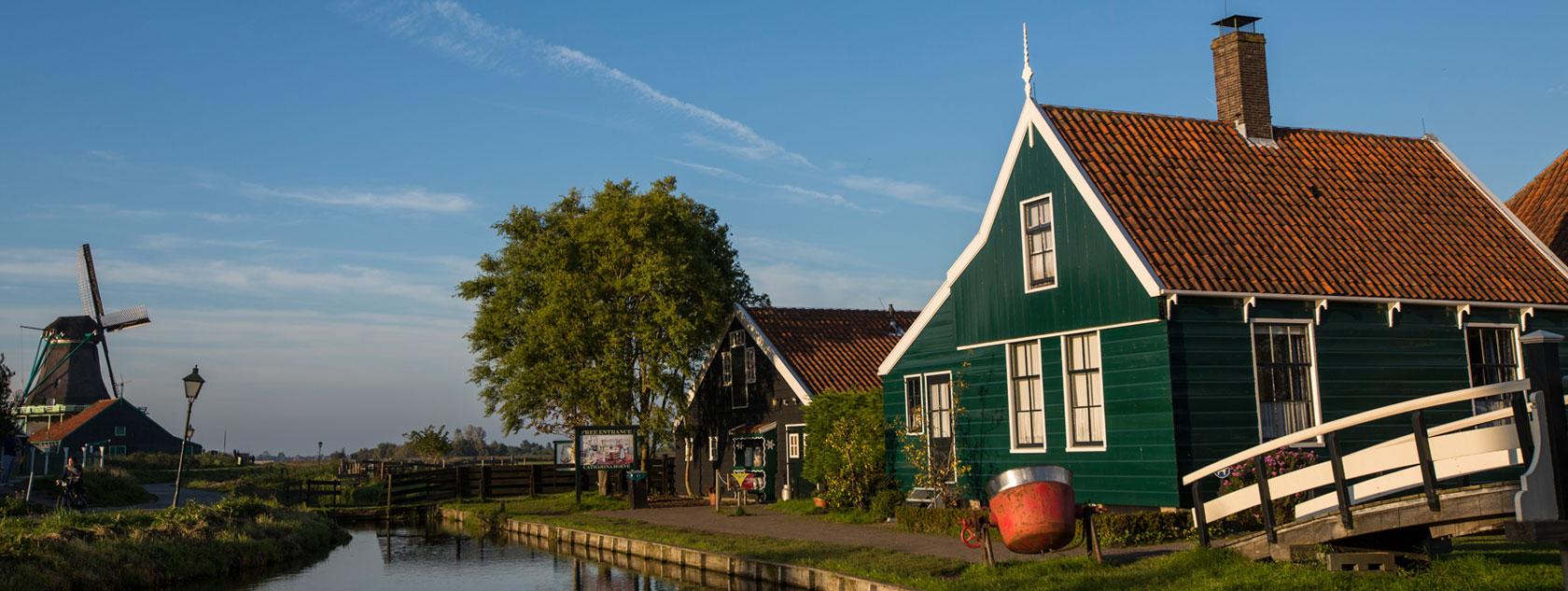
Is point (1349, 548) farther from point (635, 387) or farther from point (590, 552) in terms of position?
point (635, 387)

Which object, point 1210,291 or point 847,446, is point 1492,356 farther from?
point 847,446

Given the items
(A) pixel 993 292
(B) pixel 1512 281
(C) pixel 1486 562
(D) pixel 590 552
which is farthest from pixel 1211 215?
(D) pixel 590 552

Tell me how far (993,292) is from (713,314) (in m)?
16.4

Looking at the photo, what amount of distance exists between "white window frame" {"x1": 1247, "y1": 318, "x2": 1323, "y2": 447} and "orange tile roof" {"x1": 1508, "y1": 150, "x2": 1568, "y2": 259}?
9158 mm

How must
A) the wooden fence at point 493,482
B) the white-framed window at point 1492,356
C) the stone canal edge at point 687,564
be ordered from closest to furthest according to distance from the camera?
the stone canal edge at point 687,564 < the white-framed window at point 1492,356 < the wooden fence at point 493,482

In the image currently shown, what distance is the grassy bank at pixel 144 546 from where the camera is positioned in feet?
55.5

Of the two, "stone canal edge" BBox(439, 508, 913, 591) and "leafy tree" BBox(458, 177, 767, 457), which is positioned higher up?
"leafy tree" BBox(458, 177, 767, 457)

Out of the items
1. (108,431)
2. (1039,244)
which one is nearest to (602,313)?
(1039,244)

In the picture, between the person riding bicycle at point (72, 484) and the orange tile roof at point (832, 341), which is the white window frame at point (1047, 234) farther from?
the person riding bicycle at point (72, 484)

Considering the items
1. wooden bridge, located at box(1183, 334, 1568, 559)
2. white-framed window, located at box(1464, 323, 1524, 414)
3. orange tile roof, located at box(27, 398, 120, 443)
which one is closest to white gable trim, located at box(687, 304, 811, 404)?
white-framed window, located at box(1464, 323, 1524, 414)

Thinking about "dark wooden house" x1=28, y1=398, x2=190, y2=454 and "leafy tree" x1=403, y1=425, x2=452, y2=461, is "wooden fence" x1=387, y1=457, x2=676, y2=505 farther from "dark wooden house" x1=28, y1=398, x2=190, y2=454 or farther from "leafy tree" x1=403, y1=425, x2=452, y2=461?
"dark wooden house" x1=28, y1=398, x2=190, y2=454

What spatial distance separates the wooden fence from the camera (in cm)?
3816

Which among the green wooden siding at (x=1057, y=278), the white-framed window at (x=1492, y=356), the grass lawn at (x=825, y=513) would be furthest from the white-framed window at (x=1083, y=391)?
the white-framed window at (x=1492, y=356)

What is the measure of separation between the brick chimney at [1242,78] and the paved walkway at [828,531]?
342 inches
